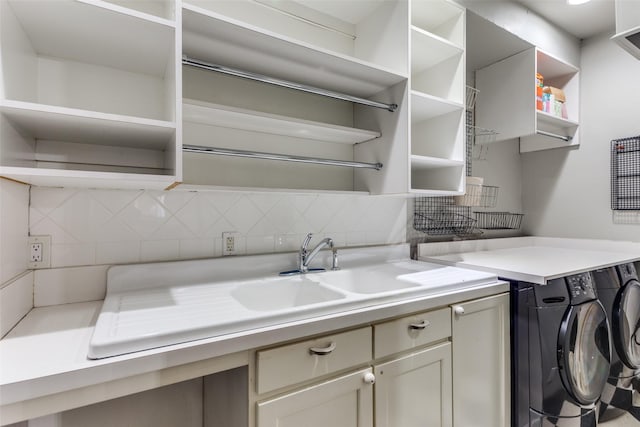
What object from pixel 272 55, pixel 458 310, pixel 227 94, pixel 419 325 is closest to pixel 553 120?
pixel 458 310

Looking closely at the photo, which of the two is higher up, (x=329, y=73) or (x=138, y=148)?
(x=329, y=73)

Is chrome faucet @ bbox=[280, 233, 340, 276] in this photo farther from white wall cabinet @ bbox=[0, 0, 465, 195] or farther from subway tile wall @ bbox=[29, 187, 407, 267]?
white wall cabinet @ bbox=[0, 0, 465, 195]

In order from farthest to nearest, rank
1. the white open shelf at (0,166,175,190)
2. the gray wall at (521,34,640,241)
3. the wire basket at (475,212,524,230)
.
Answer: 1. the wire basket at (475,212,524,230)
2. the gray wall at (521,34,640,241)
3. the white open shelf at (0,166,175,190)

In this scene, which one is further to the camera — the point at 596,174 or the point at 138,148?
the point at 596,174

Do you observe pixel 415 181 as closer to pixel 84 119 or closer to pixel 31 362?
pixel 84 119

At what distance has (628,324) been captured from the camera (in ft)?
6.58

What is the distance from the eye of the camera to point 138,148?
4.22ft

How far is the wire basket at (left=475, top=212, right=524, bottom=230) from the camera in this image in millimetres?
2650

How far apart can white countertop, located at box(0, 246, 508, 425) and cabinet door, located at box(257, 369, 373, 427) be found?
0.17 m

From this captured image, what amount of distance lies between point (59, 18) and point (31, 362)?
0.94 metres

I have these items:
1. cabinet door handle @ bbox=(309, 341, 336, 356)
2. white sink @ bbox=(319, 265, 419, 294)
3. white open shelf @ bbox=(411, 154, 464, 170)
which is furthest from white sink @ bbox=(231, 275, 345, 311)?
white open shelf @ bbox=(411, 154, 464, 170)

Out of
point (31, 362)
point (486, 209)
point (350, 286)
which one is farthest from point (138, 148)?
point (486, 209)

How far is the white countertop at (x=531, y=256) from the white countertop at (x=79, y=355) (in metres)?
0.85

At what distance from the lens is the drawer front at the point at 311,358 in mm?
950
